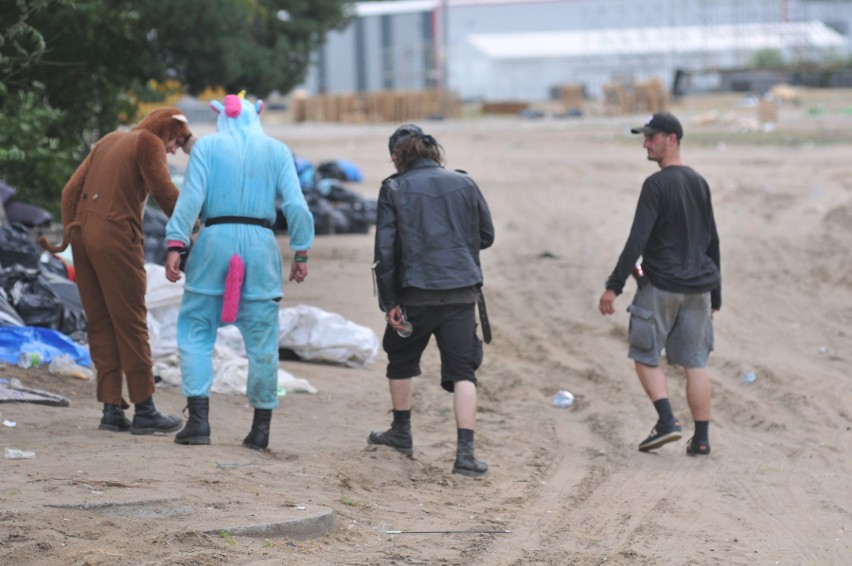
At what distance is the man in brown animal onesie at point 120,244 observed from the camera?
7285 millimetres

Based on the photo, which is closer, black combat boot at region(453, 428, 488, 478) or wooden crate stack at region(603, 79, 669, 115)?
black combat boot at region(453, 428, 488, 478)

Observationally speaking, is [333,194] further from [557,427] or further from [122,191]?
A: [122,191]

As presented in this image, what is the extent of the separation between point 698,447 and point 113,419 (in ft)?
11.4

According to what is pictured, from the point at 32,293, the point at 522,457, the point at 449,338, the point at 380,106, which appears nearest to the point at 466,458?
the point at 449,338

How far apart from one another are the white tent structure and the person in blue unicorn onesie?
52562 mm

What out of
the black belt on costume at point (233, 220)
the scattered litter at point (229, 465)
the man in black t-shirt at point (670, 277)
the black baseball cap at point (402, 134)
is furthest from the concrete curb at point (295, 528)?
the man in black t-shirt at point (670, 277)

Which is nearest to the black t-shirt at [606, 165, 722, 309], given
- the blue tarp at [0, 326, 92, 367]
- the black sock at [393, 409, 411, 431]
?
the black sock at [393, 409, 411, 431]

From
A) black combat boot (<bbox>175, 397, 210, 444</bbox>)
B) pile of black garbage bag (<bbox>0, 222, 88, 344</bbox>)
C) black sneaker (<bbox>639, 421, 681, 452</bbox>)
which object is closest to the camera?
black combat boot (<bbox>175, 397, 210, 444</bbox>)

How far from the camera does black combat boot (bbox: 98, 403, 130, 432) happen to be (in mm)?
7551

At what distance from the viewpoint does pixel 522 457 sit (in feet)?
26.2

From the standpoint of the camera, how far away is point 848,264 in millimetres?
14805

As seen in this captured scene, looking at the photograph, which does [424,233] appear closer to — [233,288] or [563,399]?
[233,288]

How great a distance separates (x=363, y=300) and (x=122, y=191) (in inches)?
228

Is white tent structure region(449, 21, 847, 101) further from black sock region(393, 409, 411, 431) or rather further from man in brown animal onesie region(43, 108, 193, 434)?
man in brown animal onesie region(43, 108, 193, 434)
